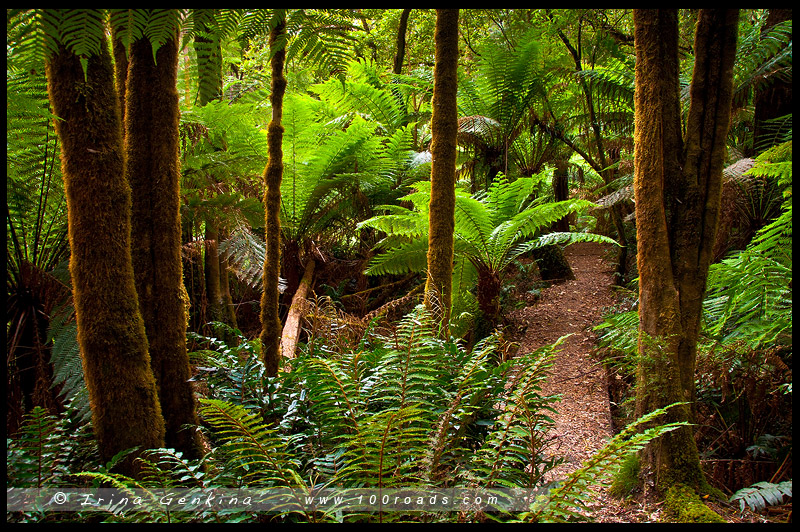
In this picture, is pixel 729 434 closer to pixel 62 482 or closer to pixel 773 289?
pixel 773 289

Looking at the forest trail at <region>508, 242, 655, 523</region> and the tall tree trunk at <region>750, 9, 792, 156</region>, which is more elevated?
the tall tree trunk at <region>750, 9, 792, 156</region>

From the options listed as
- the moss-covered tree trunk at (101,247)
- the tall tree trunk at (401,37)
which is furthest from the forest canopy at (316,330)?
the tall tree trunk at (401,37)

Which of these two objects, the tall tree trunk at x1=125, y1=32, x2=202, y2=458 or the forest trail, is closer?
the tall tree trunk at x1=125, y1=32, x2=202, y2=458

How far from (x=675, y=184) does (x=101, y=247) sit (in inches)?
99.2

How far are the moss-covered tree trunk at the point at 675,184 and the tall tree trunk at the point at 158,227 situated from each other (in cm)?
207

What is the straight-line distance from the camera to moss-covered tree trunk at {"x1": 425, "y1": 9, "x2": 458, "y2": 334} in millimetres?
3000

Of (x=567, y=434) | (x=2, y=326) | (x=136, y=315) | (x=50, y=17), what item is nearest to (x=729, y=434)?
(x=567, y=434)

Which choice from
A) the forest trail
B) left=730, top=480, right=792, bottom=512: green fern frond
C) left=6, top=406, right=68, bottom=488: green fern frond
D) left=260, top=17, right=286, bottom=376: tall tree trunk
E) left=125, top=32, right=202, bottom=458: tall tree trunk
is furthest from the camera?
the forest trail

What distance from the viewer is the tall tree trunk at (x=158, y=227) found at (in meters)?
1.81

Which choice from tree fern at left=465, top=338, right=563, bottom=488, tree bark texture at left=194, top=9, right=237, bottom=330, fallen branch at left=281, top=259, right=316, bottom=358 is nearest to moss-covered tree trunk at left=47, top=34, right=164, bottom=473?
tree fern at left=465, top=338, right=563, bottom=488

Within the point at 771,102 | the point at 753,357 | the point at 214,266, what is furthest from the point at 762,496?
the point at 771,102

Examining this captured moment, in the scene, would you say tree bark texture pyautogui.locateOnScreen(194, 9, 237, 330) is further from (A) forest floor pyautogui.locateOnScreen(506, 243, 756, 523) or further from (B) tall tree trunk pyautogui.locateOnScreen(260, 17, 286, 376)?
(A) forest floor pyautogui.locateOnScreen(506, 243, 756, 523)

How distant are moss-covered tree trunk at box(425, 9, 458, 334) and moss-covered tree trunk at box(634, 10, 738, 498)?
1100mm

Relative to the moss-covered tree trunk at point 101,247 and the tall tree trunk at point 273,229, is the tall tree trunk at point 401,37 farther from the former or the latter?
the moss-covered tree trunk at point 101,247
